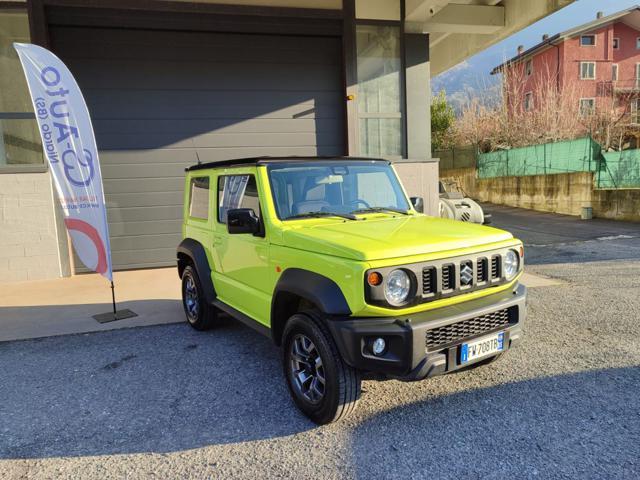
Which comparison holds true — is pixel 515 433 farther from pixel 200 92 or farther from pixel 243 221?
pixel 200 92

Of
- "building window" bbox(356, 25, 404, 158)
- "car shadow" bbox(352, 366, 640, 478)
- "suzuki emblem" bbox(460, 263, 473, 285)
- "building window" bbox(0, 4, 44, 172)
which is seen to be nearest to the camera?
"car shadow" bbox(352, 366, 640, 478)

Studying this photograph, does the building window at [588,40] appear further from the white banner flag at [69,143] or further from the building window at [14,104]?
the white banner flag at [69,143]

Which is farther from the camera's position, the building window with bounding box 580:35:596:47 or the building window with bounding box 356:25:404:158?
the building window with bounding box 580:35:596:47

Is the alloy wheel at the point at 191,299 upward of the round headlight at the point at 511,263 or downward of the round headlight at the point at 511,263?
downward

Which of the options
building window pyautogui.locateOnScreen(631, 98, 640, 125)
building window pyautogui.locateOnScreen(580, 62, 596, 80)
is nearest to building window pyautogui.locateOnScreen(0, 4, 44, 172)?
building window pyautogui.locateOnScreen(631, 98, 640, 125)

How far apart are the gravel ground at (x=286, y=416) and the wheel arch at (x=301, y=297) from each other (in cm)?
60

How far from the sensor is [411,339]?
262 centimetres

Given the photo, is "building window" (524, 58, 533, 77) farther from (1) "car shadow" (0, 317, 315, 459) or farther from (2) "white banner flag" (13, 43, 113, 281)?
(1) "car shadow" (0, 317, 315, 459)

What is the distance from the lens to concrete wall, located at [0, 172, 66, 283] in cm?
755

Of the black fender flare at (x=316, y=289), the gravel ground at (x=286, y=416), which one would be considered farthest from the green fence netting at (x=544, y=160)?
the black fender flare at (x=316, y=289)

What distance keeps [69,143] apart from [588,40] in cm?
3909

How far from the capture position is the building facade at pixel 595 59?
32750mm

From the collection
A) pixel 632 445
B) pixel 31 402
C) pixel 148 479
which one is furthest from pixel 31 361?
pixel 632 445

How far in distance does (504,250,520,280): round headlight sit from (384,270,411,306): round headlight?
0.92 m
